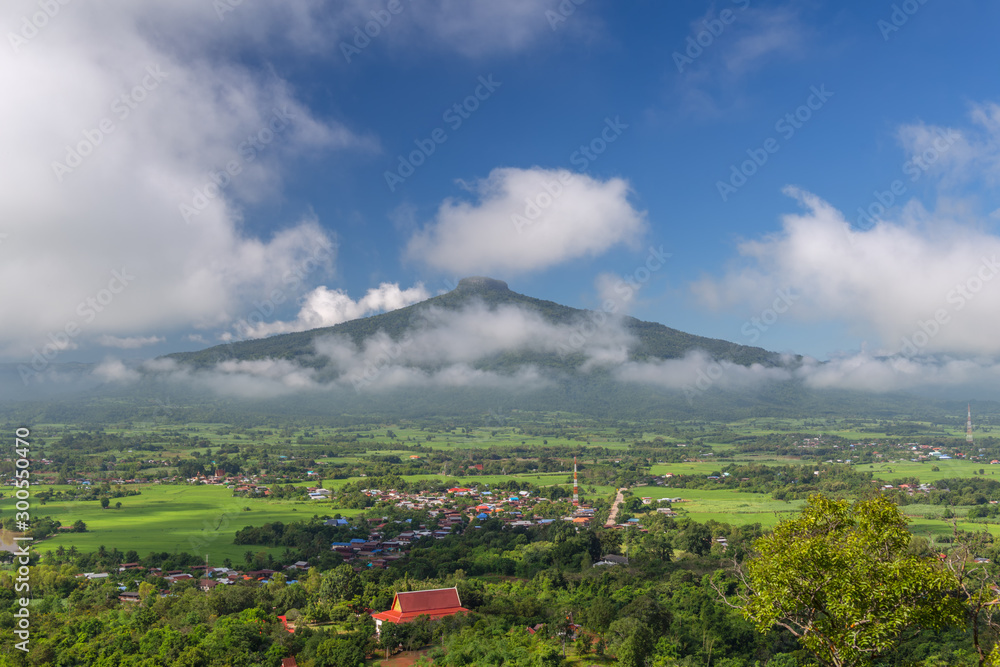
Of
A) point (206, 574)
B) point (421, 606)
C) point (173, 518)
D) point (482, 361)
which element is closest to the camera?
point (421, 606)

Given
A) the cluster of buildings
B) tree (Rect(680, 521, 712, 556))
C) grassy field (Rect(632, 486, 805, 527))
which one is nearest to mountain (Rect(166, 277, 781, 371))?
Result: grassy field (Rect(632, 486, 805, 527))

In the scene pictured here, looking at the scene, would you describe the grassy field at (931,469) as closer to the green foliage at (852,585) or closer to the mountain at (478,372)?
the green foliage at (852,585)

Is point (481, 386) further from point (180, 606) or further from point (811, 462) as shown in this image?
point (180, 606)

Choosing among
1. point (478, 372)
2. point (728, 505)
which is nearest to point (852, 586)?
point (728, 505)

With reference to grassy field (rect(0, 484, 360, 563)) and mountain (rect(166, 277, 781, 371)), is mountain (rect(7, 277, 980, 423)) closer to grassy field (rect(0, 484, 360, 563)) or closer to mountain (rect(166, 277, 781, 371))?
mountain (rect(166, 277, 781, 371))

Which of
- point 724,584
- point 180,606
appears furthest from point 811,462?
point 180,606

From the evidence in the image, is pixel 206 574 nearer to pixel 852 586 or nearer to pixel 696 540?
pixel 696 540
